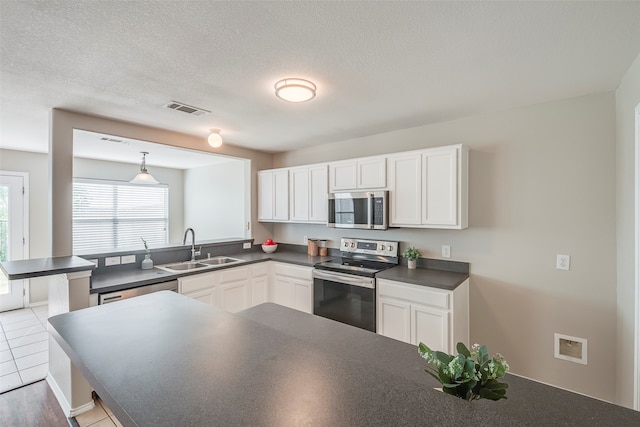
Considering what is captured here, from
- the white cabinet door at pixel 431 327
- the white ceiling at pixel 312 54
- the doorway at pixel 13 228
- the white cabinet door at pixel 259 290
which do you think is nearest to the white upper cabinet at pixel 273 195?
the white cabinet door at pixel 259 290

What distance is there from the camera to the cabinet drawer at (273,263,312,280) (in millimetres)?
3492

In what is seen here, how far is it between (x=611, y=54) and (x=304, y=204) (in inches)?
120

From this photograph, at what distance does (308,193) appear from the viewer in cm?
389

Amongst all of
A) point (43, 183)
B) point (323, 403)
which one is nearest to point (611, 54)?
point (323, 403)

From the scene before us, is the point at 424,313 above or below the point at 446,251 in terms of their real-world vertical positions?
below

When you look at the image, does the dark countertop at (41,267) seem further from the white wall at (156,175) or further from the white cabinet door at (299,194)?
the white wall at (156,175)

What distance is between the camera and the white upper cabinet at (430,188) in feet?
8.92

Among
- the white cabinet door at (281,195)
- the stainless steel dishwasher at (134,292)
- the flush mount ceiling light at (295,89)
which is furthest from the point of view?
the white cabinet door at (281,195)

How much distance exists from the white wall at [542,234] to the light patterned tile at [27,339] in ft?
15.6

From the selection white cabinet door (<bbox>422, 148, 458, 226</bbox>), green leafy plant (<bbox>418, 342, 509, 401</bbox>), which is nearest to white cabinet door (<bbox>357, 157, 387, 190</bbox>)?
white cabinet door (<bbox>422, 148, 458, 226</bbox>)

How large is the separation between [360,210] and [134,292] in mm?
2346

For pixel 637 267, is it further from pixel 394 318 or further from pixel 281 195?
pixel 281 195

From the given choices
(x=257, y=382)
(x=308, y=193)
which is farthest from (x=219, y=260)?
(x=257, y=382)

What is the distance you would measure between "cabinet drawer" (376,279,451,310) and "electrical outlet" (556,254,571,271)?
0.95m
